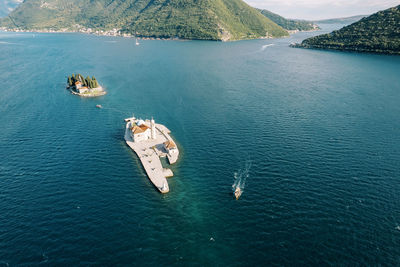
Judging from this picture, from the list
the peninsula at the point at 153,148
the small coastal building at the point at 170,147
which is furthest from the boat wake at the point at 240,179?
the small coastal building at the point at 170,147

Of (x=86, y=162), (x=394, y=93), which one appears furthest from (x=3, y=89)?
(x=394, y=93)

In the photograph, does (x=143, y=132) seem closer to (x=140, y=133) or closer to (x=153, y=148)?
(x=140, y=133)

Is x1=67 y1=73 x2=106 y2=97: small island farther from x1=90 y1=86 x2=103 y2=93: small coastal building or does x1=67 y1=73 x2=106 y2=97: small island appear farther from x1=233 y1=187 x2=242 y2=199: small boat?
x1=233 y1=187 x2=242 y2=199: small boat

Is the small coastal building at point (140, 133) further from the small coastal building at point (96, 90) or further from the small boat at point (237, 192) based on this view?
the small coastal building at point (96, 90)

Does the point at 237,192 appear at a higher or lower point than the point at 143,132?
lower

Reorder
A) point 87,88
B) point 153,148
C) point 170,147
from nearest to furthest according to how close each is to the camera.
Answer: point 170,147 < point 153,148 < point 87,88

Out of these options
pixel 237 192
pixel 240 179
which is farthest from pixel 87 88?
pixel 237 192
